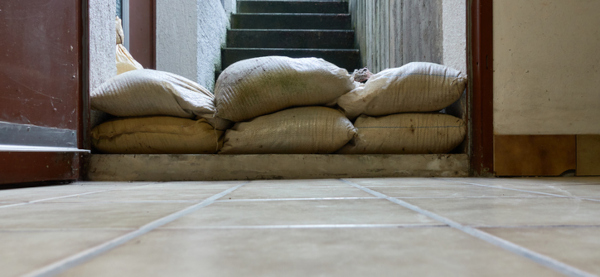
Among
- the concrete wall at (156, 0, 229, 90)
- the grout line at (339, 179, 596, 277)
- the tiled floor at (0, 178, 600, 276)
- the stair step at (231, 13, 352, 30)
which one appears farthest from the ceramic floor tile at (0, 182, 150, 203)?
the stair step at (231, 13, 352, 30)

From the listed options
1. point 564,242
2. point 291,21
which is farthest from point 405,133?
point 291,21

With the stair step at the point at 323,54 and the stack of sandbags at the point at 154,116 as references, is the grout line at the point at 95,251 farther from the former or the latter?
the stair step at the point at 323,54

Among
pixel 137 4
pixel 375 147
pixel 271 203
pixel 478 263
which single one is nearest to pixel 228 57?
pixel 137 4

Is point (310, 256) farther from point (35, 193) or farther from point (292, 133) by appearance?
point (292, 133)

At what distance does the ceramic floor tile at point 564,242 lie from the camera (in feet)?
1.07

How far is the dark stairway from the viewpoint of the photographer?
12.5 ft

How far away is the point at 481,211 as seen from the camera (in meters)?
0.59

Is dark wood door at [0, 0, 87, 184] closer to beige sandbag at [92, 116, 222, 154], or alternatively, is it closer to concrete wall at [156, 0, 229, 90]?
beige sandbag at [92, 116, 222, 154]

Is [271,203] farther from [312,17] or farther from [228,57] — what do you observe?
[312,17]

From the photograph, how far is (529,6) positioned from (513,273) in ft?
5.10

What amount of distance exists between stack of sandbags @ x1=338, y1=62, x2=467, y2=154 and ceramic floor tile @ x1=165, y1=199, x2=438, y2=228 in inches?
33.1

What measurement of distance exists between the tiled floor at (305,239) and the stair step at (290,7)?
14.1ft

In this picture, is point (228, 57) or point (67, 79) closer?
point (67, 79)

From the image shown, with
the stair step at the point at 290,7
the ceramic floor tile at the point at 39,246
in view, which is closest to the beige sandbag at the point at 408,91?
the ceramic floor tile at the point at 39,246
